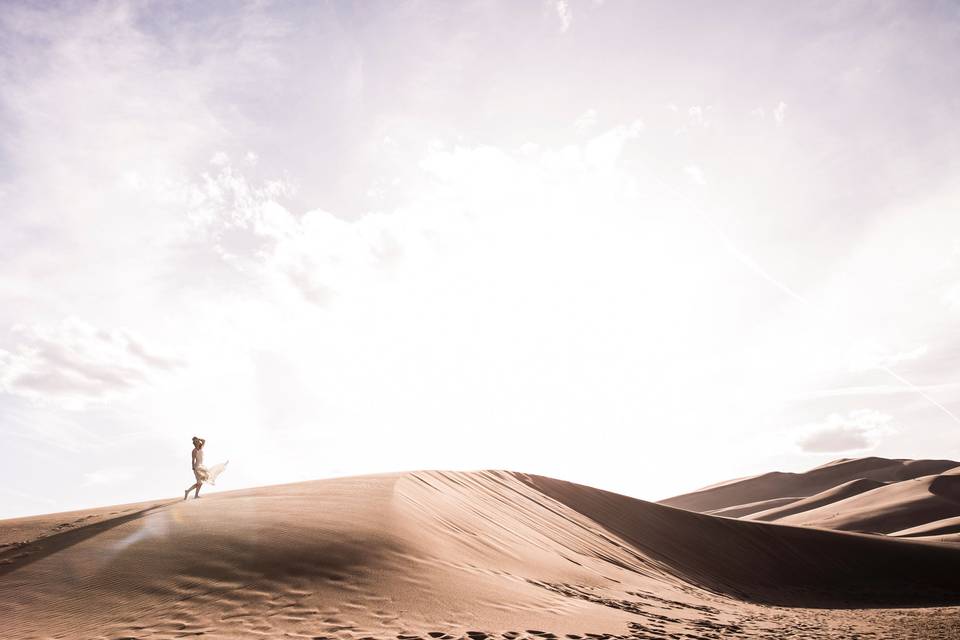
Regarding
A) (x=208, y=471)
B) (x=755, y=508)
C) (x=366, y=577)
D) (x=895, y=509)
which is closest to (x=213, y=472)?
(x=208, y=471)

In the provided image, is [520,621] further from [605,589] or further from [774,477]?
[774,477]

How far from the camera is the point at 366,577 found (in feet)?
24.8

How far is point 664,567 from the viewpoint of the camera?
612 inches

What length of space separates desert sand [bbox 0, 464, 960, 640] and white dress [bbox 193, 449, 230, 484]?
1.01m

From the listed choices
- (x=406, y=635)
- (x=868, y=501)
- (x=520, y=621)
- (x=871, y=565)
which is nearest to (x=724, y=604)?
(x=520, y=621)

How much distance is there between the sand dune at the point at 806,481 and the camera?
67.5 m

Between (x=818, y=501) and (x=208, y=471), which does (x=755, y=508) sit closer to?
(x=818, y=501)

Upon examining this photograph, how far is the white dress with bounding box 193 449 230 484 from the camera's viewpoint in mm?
12539

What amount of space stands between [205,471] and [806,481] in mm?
77480

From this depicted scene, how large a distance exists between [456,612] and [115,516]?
300 inches

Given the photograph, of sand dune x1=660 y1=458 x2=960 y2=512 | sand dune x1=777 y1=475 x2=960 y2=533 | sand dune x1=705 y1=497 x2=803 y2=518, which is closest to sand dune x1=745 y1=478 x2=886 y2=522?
sand dune x1=705 y1=497 x2=803 y2=518

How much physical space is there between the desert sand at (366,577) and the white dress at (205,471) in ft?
3.33

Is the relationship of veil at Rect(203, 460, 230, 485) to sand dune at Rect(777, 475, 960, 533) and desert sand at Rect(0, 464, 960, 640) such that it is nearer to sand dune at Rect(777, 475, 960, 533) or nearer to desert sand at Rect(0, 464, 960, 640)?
desert sand at Rect(0, 464, 960, 640)

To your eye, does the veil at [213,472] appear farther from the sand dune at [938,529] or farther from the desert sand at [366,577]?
the sand dune at [938,529]
